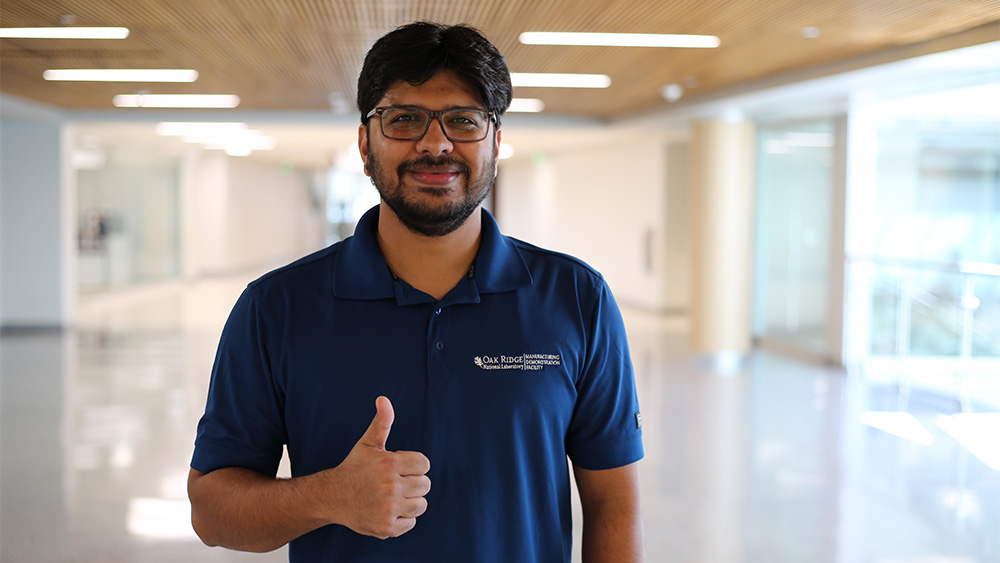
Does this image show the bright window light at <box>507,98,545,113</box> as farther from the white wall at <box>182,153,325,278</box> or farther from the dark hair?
the white wall at <box>182,153,325,278</box>

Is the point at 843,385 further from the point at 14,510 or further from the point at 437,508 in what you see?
the point at 437,508

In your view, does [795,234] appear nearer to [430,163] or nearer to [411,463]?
[430,163]

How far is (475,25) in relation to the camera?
7250mm

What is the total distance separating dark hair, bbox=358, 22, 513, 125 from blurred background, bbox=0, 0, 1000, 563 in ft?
12.2

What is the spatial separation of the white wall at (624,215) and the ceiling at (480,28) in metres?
5.26

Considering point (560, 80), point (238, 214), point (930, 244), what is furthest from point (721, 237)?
point (238, 214)

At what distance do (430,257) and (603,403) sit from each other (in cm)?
44

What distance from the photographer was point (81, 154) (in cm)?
1700

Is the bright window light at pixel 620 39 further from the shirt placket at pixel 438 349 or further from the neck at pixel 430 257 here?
the shirt placket at pixel 438 349

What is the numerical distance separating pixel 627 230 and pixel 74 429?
492 inches

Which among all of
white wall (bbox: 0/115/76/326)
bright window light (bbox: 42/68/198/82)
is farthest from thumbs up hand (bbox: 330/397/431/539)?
white wall (bbox: 0/115/76/326)

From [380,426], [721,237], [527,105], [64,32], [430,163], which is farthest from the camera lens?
[527,105]

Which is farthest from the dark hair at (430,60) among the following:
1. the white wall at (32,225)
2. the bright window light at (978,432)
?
the white wall at (32,225)

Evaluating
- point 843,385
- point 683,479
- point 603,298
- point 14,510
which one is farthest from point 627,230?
point 603,298
